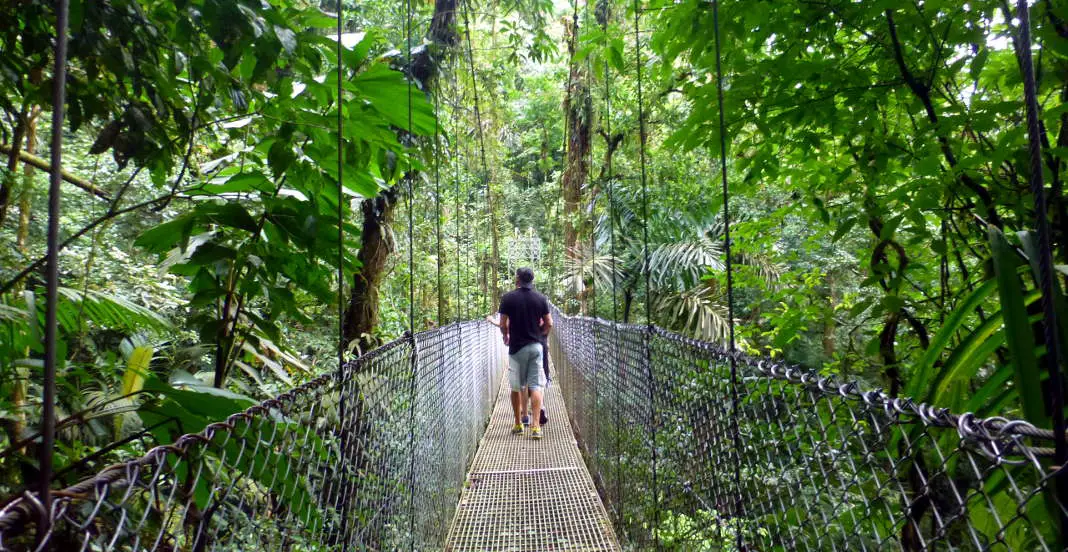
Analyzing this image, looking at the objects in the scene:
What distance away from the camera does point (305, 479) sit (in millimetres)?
959

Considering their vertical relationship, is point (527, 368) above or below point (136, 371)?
below

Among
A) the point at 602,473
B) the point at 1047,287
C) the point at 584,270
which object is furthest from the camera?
the point at 584,270

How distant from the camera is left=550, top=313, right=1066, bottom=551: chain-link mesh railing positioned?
2.06 feet

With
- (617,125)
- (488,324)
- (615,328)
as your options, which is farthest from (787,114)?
(488,324)

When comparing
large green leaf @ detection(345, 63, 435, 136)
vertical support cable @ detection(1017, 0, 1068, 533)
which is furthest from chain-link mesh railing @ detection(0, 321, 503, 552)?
vertical support cable @ detection(1017, 0, 1068, 533)

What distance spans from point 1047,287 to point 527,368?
335cm

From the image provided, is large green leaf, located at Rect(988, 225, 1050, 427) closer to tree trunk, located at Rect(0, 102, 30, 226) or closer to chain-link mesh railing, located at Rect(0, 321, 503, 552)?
chain-link mesh railing, located at Rect(0, 321, 503, 552)

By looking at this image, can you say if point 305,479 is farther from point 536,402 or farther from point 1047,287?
point 536,402

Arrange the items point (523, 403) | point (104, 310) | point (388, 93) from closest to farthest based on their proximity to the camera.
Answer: point (104, 310) < point (388, 93) < point (523, 403)

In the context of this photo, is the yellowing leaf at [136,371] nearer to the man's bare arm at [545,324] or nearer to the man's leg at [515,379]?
the man's leg at [515,379]

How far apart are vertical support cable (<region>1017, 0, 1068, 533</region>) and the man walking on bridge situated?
3.27m

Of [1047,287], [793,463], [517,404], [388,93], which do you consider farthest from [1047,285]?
[517,404]

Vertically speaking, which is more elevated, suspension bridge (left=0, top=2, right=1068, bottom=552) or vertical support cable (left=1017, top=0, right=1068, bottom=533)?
vertical support cable (left=1017, top=0, right=1068, bottom=533)

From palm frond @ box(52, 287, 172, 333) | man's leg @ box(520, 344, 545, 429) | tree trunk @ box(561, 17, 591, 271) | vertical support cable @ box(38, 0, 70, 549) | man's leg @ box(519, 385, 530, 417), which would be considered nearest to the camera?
vertical support cable @ box(38, 0, 70, 549)
